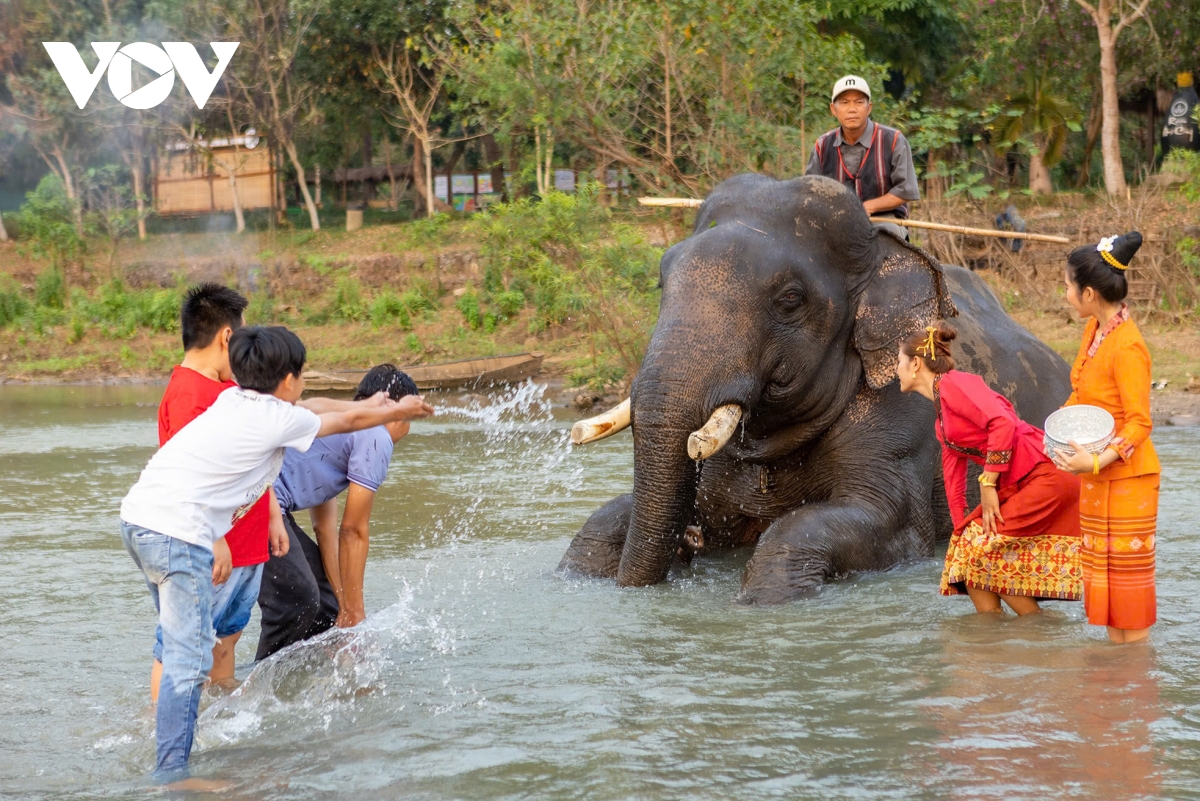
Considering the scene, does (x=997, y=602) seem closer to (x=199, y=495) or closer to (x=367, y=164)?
(x=199, y=495)

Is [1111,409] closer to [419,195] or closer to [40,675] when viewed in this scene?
[40,675]

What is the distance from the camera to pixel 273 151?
107 feet

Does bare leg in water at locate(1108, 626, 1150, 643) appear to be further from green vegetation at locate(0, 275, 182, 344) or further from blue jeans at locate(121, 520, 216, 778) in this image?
green vegetation at locate(0, 275, 182, 344)

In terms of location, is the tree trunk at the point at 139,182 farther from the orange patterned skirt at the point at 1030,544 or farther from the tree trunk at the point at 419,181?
the orange patterned skirt at the point at 1030,544

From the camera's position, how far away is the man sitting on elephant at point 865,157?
7.53m

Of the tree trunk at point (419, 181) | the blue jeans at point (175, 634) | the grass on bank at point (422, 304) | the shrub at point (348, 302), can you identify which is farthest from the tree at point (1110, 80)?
the blue jeans at point (175, 634)

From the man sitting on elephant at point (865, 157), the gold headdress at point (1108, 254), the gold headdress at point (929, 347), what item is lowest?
the gold headdress at point (929, 347)

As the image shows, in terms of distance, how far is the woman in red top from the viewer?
568cm

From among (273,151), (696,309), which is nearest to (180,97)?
(273,151)

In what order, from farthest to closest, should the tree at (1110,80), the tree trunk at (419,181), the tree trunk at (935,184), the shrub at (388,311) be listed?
1. the tree trunk at (419,181)
2. the shrub at (388,311)
3. the tree at (1110,80)
4. the tree trunk at (935,184)

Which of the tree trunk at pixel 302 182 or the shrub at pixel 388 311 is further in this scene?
the tree trunk at pixel 302 182

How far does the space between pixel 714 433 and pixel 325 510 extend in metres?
1.67

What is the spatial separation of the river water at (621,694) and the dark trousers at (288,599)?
0.31ft

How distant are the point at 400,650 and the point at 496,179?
2681 centimetres
